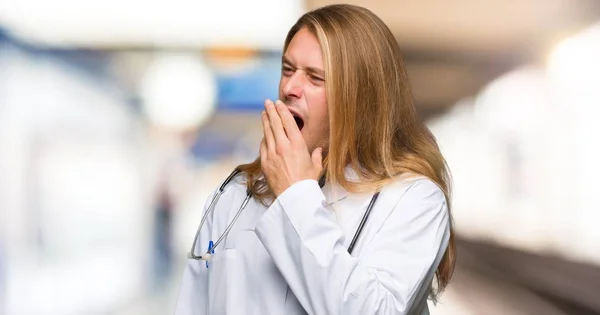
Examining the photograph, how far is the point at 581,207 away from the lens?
5.45m

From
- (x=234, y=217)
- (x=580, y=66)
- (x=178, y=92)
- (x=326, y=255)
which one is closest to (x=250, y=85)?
(x=178, y=92)

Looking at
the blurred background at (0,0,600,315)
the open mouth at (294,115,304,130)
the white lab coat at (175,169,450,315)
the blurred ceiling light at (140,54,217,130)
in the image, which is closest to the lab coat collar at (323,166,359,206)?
the white lab coat at (175,169,450,315)

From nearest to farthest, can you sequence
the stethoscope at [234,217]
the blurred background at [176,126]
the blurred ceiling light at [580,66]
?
the stethoscope at [234,217] < the blurred ceiling light at [580,66] < the blurred background at [176,126]

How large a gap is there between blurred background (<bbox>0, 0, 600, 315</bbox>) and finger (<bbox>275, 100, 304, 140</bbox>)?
4114 mm

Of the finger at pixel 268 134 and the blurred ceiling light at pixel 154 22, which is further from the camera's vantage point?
the blurred ceiling light at pixel 154 22

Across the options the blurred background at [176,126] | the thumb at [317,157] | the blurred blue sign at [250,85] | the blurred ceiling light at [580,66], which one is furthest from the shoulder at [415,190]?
the blurred blue sign at [250,85]

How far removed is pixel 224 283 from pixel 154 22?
16.3 ft

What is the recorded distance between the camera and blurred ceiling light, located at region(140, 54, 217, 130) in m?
6.62

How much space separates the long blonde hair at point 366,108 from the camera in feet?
6.28

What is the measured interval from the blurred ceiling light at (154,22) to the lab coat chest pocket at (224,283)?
4591mm

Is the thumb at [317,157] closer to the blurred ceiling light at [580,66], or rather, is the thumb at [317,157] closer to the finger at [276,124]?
the finger at [276,124]

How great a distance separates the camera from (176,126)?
6672 mm

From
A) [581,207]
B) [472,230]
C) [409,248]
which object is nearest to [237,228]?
[409,248]

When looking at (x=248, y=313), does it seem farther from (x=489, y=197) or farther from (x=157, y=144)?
(x=489, y=197)
